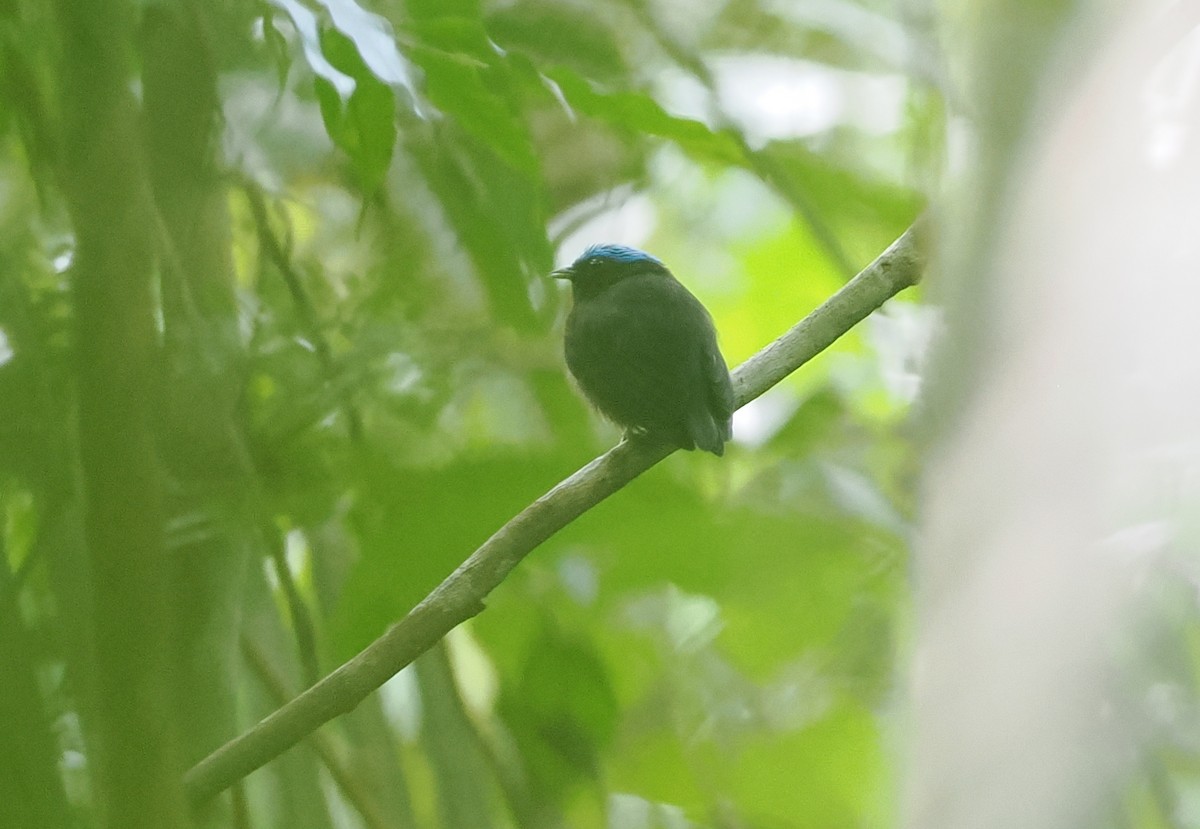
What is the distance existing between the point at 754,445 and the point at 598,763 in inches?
11.5

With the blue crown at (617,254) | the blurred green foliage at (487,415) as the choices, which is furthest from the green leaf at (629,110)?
the blue crown at (617,254)

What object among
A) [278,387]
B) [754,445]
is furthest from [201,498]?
[754,445]

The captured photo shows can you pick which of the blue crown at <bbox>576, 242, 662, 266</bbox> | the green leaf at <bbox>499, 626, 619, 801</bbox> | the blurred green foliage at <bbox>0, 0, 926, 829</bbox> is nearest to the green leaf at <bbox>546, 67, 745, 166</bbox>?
the blurred green foliage at <bbox>0, 0, 926, 829</bbox>

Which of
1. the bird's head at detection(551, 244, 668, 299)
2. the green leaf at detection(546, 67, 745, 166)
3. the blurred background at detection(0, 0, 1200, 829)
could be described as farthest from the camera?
the bird's head at detection(551, 244, 668, 299)

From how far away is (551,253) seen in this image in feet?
2.77

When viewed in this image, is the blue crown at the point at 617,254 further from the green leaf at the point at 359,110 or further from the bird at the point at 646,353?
the green leaf at the point at 359,110

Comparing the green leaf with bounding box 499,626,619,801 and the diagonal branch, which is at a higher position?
the diagonal branch

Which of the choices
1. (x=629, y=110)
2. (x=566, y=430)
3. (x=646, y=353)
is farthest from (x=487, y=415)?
(x=629, y=110)

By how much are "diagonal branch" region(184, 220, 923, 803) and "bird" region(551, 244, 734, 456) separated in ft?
0.07

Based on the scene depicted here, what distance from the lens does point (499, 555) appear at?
676 mm

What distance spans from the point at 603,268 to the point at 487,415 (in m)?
0.15

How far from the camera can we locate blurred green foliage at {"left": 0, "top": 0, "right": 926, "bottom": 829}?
650 mm

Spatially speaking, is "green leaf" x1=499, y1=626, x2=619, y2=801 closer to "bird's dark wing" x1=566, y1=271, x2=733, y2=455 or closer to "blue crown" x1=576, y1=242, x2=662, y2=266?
"bird's dark wing" x1=566, y1=271, x2=733, y2=455

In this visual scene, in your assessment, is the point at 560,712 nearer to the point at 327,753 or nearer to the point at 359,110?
the point at 327,753
